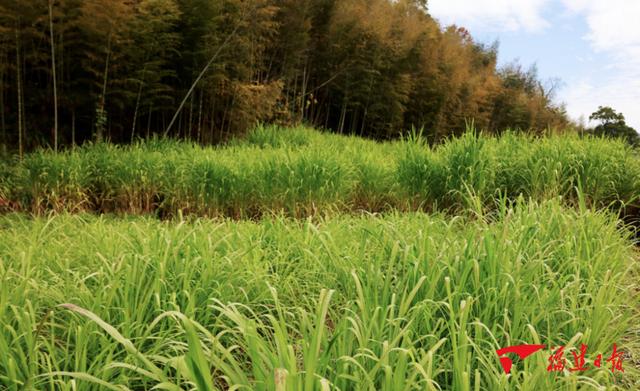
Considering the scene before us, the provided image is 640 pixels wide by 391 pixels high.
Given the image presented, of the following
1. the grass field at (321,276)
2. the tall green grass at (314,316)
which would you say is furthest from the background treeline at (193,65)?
the tall green grass at (314,316)

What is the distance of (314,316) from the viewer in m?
1.21

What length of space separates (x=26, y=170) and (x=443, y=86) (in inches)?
449

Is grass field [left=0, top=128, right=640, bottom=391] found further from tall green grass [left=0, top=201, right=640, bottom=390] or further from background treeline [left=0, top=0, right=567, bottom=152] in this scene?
background treeline [left=0, top=0, right=567, bottom=152]

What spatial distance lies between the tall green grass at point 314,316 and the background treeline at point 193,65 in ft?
15.9

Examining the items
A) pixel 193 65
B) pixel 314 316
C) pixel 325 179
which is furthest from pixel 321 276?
pixel 193 65

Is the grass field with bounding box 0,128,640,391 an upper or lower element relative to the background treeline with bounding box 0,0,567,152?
lower

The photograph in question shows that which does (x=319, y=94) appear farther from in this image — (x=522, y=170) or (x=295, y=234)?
(x=295, y=234)

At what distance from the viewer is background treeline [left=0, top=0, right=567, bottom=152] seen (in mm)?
6059

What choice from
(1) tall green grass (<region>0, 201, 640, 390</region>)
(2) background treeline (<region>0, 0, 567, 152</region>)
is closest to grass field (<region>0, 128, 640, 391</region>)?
(1) tall green grass (<region>0, 201, 640, 390</region>)

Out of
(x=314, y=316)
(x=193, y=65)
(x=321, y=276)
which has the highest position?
(x=193, y=65)

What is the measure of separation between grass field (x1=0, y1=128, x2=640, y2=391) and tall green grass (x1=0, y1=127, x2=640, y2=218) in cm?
2

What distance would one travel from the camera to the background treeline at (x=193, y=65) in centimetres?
606

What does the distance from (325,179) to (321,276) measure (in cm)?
227

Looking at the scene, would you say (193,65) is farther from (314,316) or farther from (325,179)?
(314,316)
